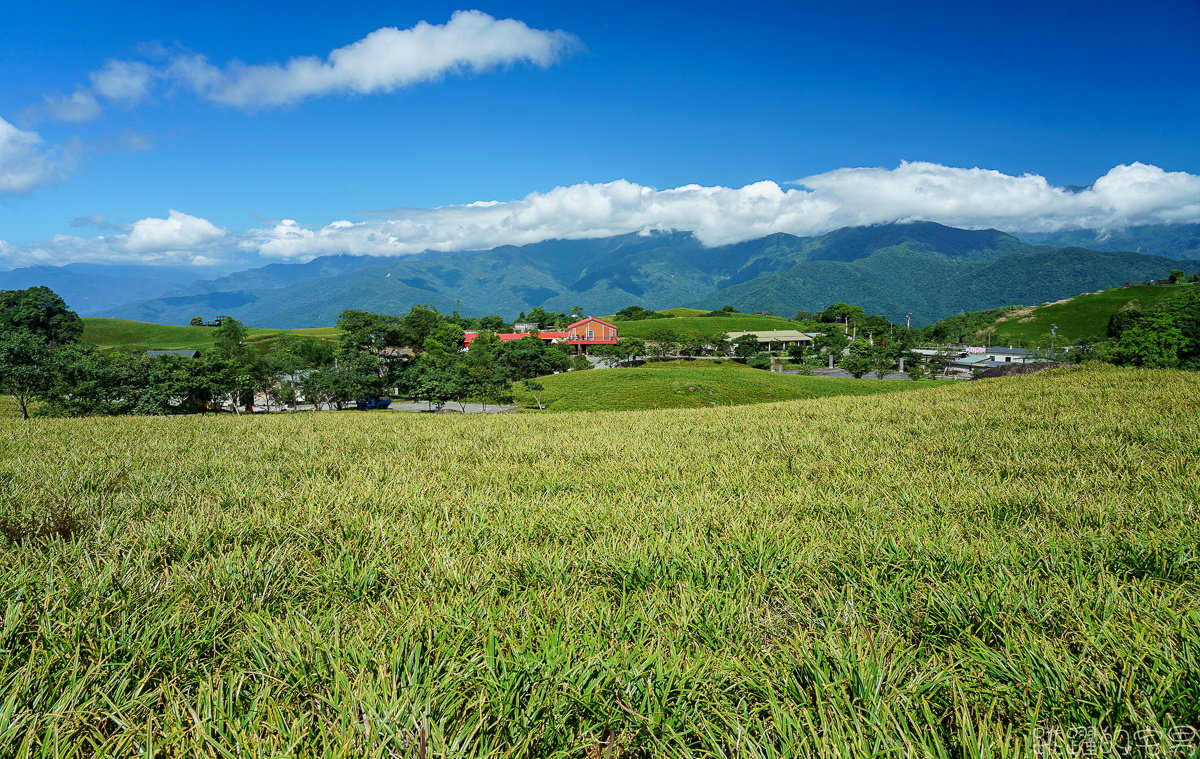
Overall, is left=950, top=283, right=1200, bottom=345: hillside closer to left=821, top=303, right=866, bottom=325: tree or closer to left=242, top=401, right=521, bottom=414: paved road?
left=821, top=303, right=866, bottom=325: tree

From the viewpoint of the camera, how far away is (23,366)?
787 inches

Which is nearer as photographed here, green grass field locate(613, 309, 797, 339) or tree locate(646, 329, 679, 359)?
tree locate(646, 329, 679, 359)

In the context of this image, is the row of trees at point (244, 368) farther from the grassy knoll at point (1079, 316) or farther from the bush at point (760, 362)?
the grassy knoll at point (1079, 316)

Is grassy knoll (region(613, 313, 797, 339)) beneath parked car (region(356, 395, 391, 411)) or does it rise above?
above

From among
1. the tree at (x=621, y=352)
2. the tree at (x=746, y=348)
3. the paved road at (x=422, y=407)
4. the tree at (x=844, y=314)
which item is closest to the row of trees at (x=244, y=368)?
the paved road at (x=422, y=407)

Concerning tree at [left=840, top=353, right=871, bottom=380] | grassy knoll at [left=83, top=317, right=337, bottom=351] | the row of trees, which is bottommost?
tree at [left=840, top=353, right=871, bottom=380]

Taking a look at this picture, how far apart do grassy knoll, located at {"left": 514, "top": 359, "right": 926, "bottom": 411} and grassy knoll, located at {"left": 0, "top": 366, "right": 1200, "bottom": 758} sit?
3172 cm

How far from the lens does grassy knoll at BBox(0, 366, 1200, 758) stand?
133cm

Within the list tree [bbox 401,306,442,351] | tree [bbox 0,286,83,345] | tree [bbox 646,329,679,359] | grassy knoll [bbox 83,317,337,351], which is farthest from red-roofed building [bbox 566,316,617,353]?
tree [bbox 0,286,83,345]

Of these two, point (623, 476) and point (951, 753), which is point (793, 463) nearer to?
point (623, 476)

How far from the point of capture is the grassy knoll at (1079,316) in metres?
111

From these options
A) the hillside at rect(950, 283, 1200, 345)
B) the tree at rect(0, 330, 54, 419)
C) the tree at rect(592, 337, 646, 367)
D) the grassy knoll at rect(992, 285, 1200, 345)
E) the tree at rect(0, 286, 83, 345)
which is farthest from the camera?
the grassy knoll at rect(992, 285, 1200, 345)

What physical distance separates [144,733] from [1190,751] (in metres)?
2.56

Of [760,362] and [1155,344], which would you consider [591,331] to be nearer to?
[760,362]
